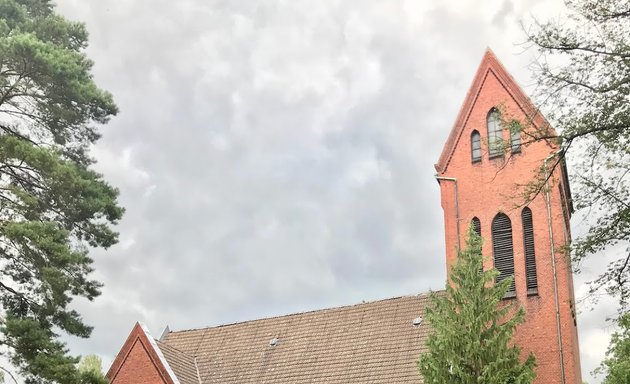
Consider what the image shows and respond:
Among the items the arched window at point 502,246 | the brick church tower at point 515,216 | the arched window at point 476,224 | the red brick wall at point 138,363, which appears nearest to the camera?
the brick church tower at point 515,216

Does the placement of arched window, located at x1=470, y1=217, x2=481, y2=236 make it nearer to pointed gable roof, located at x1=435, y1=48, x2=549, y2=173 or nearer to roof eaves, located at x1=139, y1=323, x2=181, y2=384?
pointed gable roof, located at x1=435, y1=48, x2=549, y2=173

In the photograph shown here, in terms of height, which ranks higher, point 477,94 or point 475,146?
point 477,94

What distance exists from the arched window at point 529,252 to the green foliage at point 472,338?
10.1 ft

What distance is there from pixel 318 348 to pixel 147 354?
585cm

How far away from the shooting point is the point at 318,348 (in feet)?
84.1

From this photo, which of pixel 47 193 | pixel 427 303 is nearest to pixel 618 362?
pixel 427 303

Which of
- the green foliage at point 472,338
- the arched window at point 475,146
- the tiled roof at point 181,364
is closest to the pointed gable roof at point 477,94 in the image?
the arched window at point 475,146

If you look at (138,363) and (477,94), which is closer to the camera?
(477,94)

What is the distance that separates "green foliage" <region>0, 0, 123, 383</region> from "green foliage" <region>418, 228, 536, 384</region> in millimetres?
8383

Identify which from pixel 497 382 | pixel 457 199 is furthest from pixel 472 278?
pixel 457 199

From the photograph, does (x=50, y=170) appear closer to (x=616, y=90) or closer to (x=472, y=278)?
(x=472, y=278)

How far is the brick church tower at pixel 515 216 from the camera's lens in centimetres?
2150

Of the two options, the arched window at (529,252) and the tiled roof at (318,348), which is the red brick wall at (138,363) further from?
the arched window at (529,252)

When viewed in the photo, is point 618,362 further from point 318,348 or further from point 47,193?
point 47,193
